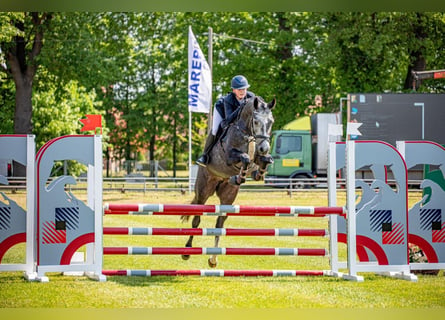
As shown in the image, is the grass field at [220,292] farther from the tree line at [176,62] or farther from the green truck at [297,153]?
the green truck at [297,153]

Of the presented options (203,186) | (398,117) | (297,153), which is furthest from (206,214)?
(297,153)

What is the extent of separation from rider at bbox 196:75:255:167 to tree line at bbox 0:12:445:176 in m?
10.5

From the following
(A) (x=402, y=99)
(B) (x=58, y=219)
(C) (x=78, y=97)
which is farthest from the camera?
(C) (x=78, y=97)

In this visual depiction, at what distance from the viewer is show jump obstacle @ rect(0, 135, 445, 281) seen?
18.5 ft

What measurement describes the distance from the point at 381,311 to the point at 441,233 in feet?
5.69

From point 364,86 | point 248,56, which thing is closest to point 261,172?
point 364,86

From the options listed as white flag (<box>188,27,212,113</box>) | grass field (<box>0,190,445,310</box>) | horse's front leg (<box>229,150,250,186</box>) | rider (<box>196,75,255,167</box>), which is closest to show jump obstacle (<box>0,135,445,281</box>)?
grass field (<box>0,190,445,310</box>)

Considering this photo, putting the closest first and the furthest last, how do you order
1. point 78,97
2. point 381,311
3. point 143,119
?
point 381,311 → point 78,97 → point 143,119

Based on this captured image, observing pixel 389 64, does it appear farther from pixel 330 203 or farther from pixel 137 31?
pixel 330 203

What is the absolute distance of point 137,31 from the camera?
80.2 feet

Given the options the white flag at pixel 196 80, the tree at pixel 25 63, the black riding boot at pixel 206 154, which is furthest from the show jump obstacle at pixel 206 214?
the tree at pixel 25 63

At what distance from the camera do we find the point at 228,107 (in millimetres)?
6398

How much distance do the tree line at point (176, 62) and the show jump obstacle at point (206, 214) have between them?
1089 centimetres

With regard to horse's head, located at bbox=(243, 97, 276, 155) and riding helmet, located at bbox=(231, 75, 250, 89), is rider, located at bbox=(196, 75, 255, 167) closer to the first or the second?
riding helmet, located at bbox=(231, 75, 250, 89)
